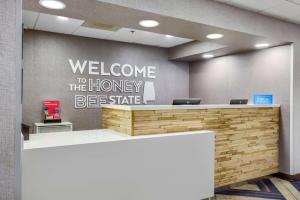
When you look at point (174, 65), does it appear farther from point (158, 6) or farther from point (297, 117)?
point (158, 6)

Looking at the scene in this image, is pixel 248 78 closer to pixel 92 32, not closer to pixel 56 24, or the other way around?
pixel 92 32

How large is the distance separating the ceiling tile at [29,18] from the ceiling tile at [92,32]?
81 cm

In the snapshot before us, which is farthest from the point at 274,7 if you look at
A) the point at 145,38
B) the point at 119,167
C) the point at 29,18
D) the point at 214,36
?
the point at 29,18

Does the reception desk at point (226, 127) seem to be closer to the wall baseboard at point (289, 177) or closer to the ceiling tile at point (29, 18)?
the wall baseboard at point (289, 177)

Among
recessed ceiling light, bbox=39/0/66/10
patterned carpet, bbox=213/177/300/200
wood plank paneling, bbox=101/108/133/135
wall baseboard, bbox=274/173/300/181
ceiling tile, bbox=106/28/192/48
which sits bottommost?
patterned carpet, bbox=213/177/300/200

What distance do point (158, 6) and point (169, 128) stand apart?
150 centimetres

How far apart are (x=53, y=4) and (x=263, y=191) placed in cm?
386

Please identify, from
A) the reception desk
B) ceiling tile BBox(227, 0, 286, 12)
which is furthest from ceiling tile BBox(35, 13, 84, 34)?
ceiling tile BBox(227, 0, 286, 12)

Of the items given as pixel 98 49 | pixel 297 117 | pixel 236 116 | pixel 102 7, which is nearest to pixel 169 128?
pixel 236 116

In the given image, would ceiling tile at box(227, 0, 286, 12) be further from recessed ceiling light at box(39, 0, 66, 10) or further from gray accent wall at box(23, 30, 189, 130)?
gray accent wall at box(23, 30, 189, 130)

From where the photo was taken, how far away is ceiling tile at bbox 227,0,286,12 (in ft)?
10.5

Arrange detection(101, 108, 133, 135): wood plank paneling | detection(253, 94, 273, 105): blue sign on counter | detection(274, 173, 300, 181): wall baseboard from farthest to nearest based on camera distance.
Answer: detection(253, 94, 273, 105): blue sign on counter, detection(274, 173, 300, 181): wall baseboard, detection(101, 108, 133, 135): wood plank paneling

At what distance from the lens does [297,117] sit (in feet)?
13.8

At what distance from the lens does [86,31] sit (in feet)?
15.9
